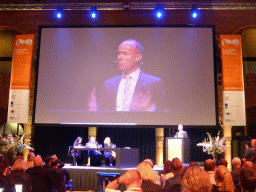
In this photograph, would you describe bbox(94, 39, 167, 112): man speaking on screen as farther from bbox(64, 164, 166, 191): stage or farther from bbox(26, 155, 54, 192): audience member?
bbox(26, 155, 54, 192): audience member

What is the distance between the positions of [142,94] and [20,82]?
4.14m

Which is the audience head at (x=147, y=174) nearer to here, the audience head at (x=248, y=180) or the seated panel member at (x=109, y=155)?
the audience head at (x=248, y=180)

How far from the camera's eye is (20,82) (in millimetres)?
10398

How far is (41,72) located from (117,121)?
308 cm

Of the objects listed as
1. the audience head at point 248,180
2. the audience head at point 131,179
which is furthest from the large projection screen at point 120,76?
the audience head at point 248,180

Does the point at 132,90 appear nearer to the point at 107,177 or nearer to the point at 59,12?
the point at 107,177

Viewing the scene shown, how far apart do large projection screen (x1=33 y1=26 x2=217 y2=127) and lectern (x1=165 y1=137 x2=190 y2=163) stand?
891mm

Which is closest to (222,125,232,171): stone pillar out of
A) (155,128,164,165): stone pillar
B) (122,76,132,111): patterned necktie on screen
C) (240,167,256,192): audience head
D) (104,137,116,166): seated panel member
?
(155,128,164,165): stone pillar

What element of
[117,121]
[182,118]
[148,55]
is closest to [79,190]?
[117,121]

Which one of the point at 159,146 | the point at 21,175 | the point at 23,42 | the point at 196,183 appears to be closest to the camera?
the point at 196,183

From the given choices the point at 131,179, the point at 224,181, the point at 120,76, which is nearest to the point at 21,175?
the point at 131,179

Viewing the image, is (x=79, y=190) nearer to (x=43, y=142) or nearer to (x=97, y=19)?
(x=43, y=142)

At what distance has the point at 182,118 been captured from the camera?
9.80 metres

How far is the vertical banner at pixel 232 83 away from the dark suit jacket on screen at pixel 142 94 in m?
1.99
